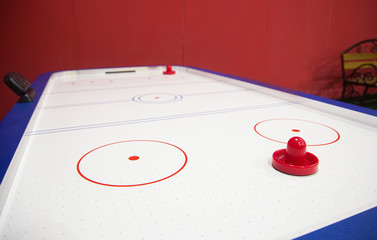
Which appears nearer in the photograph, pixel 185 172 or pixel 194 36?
pixel 185 172

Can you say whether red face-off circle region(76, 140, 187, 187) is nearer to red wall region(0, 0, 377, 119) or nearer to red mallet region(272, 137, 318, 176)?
red mallet region(272, 137, 318, 176)

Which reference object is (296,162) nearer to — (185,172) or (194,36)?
(185,172)

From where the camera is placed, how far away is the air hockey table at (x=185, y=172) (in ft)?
1.52

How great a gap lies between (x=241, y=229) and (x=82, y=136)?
1.96 feet

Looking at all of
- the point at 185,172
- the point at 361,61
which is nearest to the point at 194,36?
the point at 361,61

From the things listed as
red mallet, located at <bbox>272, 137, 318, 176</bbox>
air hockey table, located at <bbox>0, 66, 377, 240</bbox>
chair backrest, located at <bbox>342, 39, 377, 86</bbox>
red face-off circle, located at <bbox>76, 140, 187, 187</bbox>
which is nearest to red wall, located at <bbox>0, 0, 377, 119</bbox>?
chair backrest, located at <bbox>342, 39, 377, 86</bbox>

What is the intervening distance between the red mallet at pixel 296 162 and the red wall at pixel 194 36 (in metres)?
2.50

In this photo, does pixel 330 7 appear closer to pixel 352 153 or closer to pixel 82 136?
pixel 352 153

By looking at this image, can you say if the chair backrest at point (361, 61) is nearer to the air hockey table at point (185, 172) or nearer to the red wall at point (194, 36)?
the red wall at point (194, 36)

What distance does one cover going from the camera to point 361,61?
3969 millimetres

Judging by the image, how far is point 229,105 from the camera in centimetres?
122

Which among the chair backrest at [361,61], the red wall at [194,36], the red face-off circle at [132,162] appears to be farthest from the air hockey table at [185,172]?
the chair backrest at [361,61]

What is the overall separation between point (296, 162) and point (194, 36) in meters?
2.69

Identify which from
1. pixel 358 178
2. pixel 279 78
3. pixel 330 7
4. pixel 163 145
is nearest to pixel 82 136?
pixel 163 145
